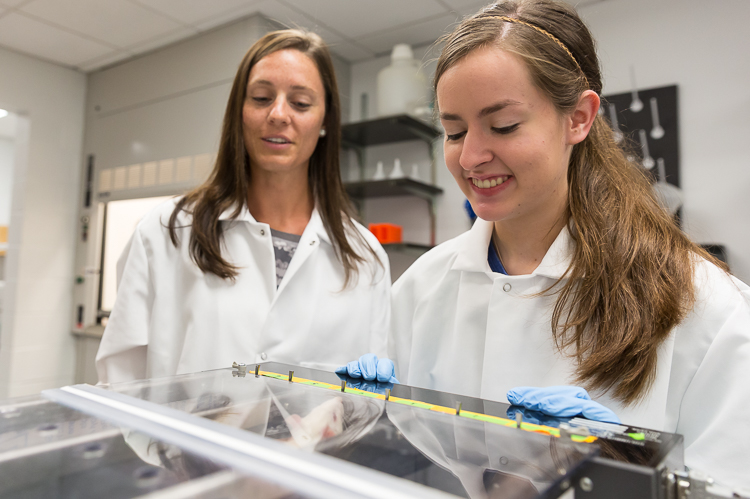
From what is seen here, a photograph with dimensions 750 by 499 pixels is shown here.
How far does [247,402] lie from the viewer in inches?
24.0

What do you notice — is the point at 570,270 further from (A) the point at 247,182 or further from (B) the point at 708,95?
(B) the point at 708,95

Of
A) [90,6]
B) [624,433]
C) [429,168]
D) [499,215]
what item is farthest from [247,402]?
[90,6]

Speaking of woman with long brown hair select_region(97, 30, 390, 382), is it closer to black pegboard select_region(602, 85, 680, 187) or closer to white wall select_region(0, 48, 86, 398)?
black pegboard select_region(602, 85, 680, 187)

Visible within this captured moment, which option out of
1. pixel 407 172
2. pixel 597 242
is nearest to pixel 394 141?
pixel 407 172

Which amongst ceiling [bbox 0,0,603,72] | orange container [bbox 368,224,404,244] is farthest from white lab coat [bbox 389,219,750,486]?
ceiling [bbox 0,0,603,72]

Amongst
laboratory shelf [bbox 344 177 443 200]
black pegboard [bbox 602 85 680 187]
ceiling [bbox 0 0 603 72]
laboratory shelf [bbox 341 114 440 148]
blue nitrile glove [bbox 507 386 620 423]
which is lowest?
blue nitrile glove [bbox 507 386 620 423]

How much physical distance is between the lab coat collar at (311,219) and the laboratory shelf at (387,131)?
1476 millimetres

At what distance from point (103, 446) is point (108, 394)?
18 cm

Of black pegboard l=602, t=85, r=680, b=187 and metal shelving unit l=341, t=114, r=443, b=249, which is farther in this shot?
metal shelving unit l=341, t=114, r=443, b=249

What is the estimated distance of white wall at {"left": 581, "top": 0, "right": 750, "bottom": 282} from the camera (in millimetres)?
2322

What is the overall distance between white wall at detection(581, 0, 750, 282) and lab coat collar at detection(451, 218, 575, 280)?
159 cm

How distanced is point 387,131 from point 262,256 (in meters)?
1.85

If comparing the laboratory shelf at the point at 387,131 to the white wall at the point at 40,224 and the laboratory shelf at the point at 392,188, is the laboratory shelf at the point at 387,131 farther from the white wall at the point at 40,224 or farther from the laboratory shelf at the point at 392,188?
the white wall at the point at 40,224

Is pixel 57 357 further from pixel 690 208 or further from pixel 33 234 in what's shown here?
pixel 690 208
